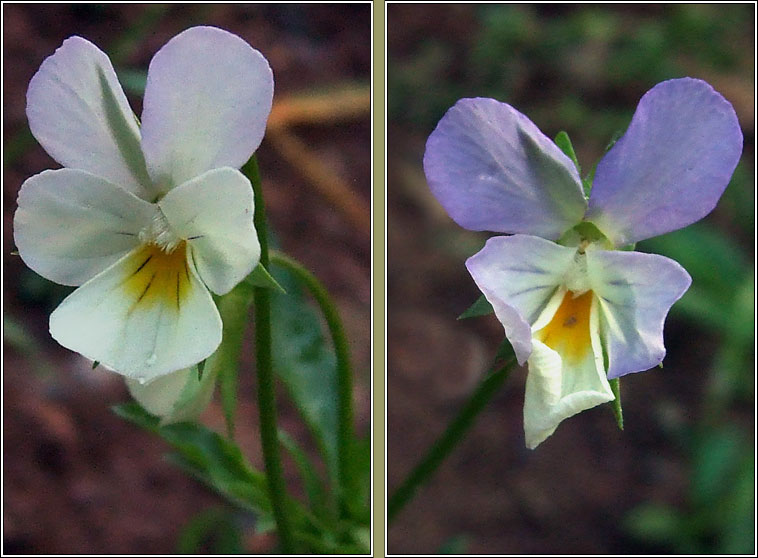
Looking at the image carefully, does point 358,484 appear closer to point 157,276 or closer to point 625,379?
point 157,276

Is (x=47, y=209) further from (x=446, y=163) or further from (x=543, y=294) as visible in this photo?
(x=543, y=294)

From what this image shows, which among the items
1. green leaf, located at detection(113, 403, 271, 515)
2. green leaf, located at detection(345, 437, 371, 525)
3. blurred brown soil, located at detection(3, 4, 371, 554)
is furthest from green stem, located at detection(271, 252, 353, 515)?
blurred brown soil, located at detection(3, 4, 371, 554)

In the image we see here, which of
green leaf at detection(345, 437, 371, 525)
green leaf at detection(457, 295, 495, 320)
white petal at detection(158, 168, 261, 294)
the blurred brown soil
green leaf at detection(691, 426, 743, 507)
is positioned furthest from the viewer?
green leaf at detection(691, 426, 743, 507)

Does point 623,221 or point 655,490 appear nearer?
point 623,221

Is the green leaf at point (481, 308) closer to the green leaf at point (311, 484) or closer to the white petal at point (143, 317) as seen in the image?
the white petal at point (143, 317)

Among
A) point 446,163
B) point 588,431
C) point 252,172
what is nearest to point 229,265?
point 252,172

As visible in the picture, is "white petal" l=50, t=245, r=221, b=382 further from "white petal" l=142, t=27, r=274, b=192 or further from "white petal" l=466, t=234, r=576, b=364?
"white petal" l=466, t=234, r=576, b=364
